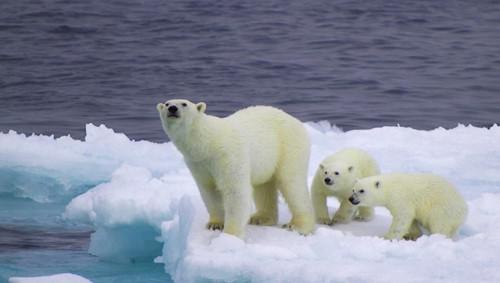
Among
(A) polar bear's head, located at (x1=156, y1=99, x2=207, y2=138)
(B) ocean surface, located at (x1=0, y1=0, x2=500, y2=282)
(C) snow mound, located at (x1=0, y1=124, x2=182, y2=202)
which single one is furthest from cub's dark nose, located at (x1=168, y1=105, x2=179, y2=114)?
(C) snow mound, located at (x1=0, y1=124, x2=182, y2=202)

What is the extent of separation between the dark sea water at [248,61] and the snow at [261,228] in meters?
4.54

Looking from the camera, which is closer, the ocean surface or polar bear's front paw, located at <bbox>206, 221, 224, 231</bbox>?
polar bear's front paw, located at <bbox>206, 221, 224, 231</bbox>

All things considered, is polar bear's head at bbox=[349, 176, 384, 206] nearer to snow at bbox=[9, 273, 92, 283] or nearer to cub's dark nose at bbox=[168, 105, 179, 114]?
cub's dark nose at bbox=[168, 105, 179, 114]

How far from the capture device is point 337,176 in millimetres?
7922

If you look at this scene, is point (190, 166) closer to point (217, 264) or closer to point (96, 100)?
point (217, 264)

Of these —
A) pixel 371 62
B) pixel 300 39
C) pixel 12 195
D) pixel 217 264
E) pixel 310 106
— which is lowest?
pixel 217 264

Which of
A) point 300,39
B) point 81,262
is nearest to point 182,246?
point 81,262

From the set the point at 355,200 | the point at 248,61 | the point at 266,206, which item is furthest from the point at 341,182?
the point at 248,61

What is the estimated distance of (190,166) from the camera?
7.22 metres

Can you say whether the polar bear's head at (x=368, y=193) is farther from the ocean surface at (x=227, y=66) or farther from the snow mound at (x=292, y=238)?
the ocean surface at (x=227, y=66)

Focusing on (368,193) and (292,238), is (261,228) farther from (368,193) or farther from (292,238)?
(368,193)

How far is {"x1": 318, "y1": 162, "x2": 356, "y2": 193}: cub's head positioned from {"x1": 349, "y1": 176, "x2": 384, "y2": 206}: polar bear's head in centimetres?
20

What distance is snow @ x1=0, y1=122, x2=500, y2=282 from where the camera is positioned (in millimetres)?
6777

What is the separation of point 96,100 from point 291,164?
44.8 feet
